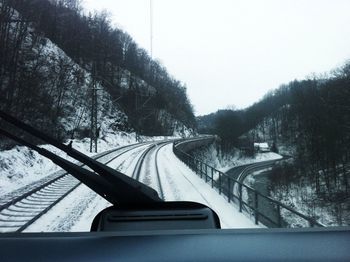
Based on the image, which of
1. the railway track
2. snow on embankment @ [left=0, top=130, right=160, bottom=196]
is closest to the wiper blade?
the railway track

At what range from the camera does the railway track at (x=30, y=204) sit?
302 inches

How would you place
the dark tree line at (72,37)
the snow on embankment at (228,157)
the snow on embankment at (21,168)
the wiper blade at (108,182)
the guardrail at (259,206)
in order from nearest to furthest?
1. the wiper blade at (108,182)
2. the dark tree line at (72,37)
3. the guardrail at (259,206)
4. the snow on embankment at (21,168)
5. the snow on embankment at (228,157)

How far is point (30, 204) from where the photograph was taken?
9.59 m

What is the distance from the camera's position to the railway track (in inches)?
302

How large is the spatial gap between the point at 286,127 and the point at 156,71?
21.3ft

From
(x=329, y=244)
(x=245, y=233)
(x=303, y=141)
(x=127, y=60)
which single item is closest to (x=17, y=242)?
(x=245, y=233)

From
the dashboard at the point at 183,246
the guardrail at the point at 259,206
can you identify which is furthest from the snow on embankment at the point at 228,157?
the dashboard at the point at 183,246

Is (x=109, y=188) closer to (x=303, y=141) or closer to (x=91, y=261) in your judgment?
(x=91, y=261)

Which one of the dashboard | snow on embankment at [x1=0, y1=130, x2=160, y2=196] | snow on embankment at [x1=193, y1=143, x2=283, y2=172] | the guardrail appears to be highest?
the dashboard

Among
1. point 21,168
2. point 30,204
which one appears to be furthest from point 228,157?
point 30,204

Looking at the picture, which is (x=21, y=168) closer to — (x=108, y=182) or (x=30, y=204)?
(x=30, y=204)

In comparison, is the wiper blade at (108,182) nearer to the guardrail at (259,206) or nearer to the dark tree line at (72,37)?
the dark tree line at (72,37)

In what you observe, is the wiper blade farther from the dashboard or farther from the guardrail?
the guardrail

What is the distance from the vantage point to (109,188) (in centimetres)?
286
